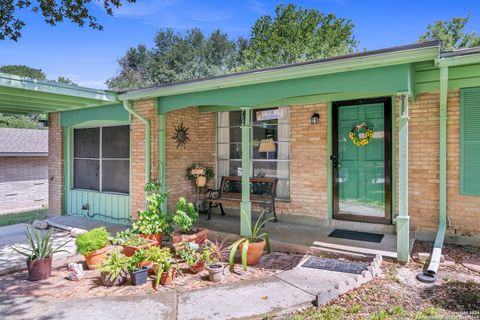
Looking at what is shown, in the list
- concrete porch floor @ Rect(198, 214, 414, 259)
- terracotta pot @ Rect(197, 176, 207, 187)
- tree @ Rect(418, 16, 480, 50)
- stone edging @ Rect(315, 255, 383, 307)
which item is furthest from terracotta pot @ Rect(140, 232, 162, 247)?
tree @ Rect(418, 16, 480, 50)

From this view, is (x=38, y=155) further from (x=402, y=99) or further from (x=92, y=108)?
(x=402, y=99)

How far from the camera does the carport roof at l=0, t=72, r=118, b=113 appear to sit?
5082mm

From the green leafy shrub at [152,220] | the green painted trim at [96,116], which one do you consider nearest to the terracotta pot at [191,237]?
the green leafy shrub at [152,220]

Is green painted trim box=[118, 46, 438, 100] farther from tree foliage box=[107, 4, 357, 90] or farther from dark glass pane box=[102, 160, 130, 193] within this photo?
tree foliage box=[107, 4, 357, 90]

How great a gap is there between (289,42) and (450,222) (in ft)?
63.4

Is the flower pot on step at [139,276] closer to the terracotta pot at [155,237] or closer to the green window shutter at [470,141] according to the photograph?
the terracotta pot at [155,237]

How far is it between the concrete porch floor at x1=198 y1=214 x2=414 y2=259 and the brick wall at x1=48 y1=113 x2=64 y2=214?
427cm

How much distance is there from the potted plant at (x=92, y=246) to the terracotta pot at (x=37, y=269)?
1.43 ft

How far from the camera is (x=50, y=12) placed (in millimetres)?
4762

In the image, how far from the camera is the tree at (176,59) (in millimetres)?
27469

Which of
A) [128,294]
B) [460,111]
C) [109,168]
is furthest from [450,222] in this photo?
[109,168]

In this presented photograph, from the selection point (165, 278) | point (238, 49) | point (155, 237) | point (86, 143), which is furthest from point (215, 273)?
point (238, 49)

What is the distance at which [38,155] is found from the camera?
42.0 ft

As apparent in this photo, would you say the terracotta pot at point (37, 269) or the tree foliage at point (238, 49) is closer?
the terracotta pot at point (37, 269)
